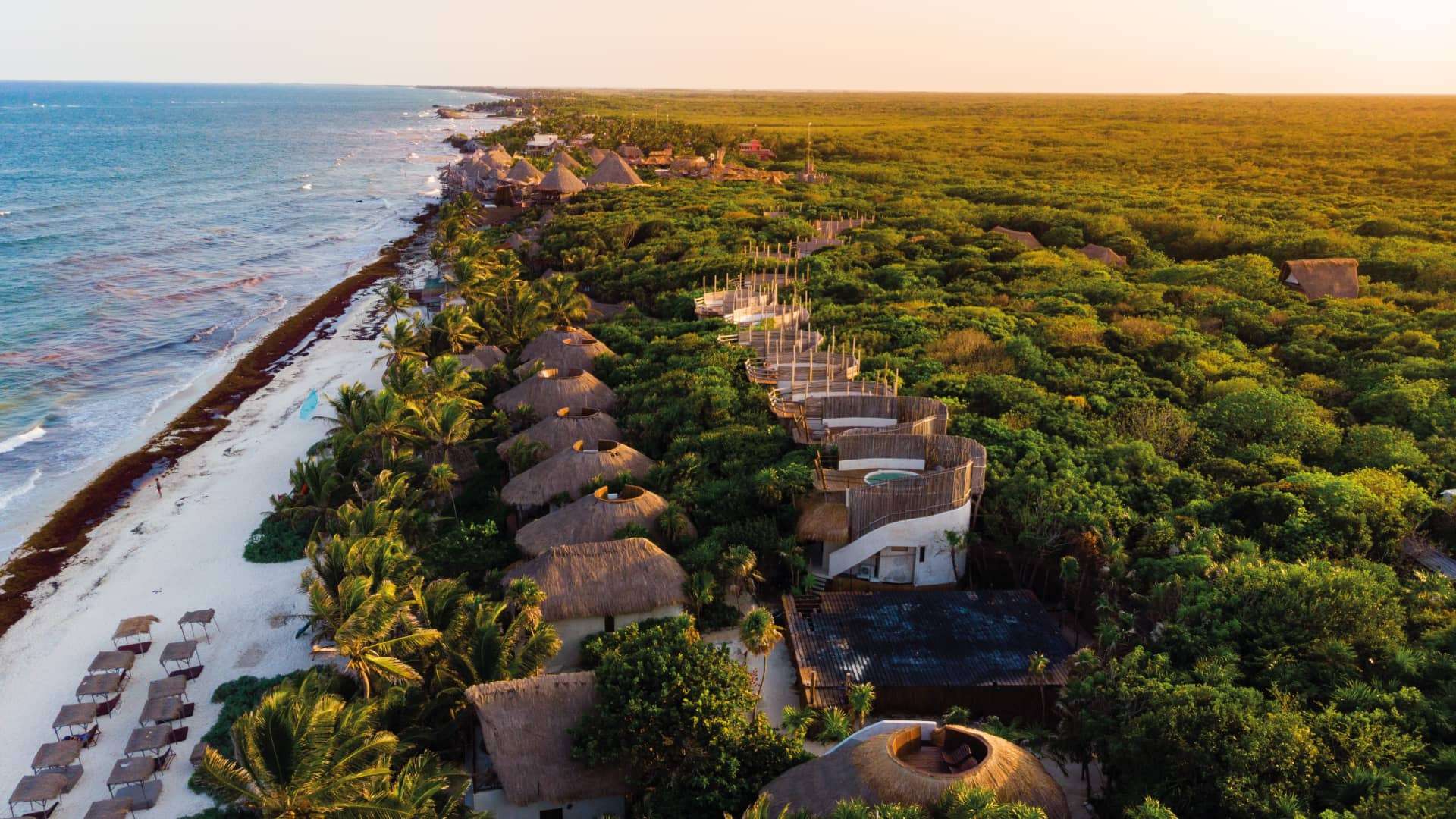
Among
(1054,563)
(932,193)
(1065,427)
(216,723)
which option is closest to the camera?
(216,723)

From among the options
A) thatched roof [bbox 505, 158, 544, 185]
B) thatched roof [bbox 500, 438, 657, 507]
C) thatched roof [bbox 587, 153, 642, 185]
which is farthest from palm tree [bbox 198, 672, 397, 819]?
thatched roof [bbox 587, 153, 642, 185]

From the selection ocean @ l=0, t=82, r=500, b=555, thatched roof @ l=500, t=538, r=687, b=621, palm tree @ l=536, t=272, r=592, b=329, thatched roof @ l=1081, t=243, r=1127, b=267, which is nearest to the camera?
thatched roof @ l=500, t=538, r=687, b=621

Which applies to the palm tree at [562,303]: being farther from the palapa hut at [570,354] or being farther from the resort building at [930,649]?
the resort building at [930,649]

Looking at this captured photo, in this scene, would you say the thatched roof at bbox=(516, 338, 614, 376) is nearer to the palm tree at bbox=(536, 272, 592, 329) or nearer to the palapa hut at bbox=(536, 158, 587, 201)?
the palm tree at bbox=(536, 272, 592, 329)

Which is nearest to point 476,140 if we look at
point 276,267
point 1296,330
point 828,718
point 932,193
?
point 276,267

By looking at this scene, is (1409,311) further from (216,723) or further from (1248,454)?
(216,723)

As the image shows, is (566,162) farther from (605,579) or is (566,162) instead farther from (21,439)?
(605,579)
